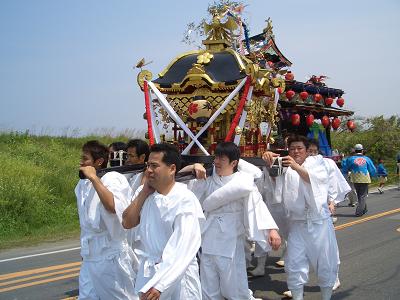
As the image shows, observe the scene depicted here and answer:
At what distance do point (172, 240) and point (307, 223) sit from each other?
251 centimetres

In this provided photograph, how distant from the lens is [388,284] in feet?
19.8

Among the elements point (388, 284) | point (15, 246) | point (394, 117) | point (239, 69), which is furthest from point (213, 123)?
point (394, 117)

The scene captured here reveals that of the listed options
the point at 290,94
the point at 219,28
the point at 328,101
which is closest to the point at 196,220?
the point at 219,28

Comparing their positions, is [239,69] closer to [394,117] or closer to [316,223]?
[316,223]

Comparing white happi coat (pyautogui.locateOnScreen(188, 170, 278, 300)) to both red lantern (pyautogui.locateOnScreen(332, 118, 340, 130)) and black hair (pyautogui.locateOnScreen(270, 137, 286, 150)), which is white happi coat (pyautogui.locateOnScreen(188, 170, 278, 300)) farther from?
red lantern (pyautogui.locateOnScreen(332, 118, 340, 130))

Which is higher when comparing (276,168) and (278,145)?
(278,145)

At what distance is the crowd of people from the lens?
321cm

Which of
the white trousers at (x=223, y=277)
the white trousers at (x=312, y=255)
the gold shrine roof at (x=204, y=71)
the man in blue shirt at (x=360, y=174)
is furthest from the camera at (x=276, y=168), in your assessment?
the man in blue shirt at (x=360, y=174)

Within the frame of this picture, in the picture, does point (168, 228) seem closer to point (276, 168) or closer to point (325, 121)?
point (276, 168)

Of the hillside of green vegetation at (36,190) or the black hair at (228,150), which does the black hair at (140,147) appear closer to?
the black hair at (228,150)

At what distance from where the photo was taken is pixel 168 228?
10.6 ft

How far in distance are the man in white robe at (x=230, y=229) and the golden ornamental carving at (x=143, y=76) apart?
2273mm

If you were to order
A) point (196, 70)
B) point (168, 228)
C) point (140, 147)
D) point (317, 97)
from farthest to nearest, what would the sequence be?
point (317, 97), point (196, 70), point (140, 147), point (168, 228)

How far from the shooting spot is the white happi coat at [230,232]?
14.5 ft
